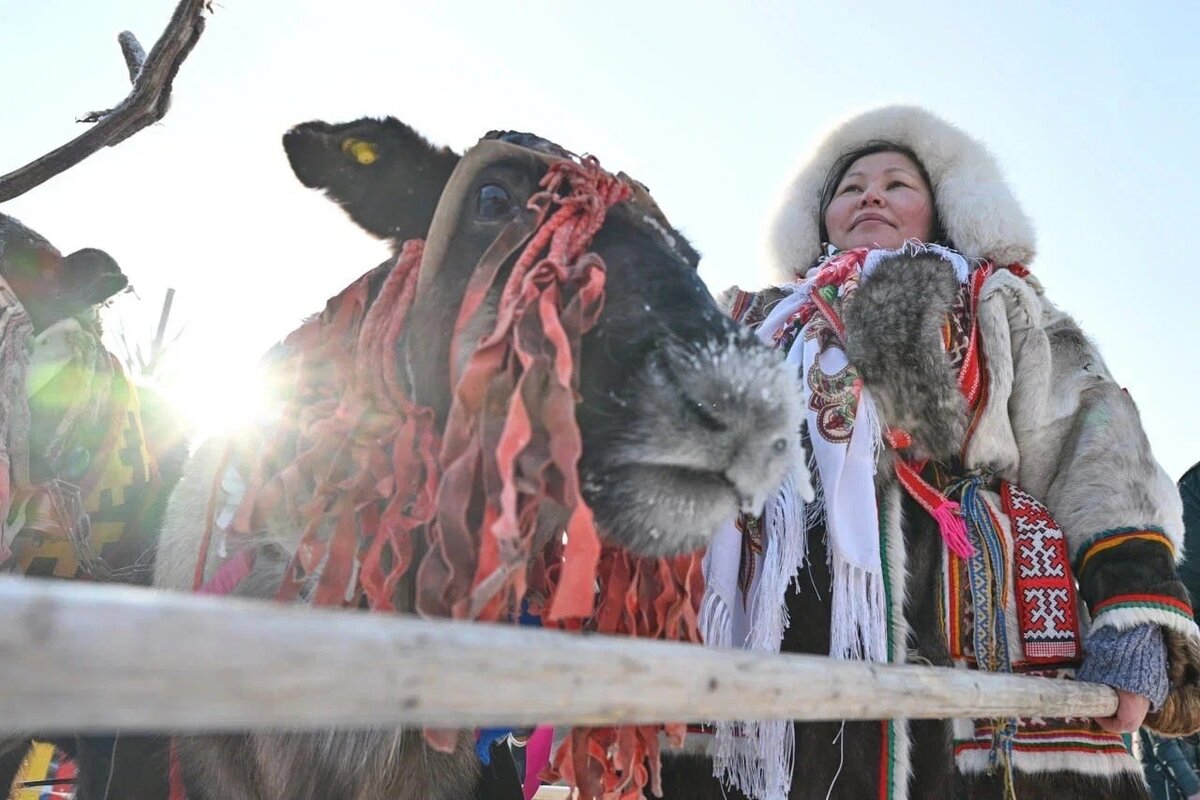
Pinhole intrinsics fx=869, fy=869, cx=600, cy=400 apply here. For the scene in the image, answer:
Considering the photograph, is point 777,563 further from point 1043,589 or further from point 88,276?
point 88,276

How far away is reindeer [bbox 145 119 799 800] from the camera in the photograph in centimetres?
149

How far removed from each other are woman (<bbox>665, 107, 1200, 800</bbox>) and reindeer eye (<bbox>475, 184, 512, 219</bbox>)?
1045mm

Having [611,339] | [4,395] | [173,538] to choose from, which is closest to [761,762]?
[611,339]

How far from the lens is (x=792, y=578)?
245 centimetres

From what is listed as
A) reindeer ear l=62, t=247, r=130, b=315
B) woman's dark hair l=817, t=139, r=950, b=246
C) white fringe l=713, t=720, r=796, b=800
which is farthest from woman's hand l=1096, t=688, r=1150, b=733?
reindeer ear l=62, t=247, r=130, b=315

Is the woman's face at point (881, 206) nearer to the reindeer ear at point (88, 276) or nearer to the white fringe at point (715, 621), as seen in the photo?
the white fringe at point (715, 621)

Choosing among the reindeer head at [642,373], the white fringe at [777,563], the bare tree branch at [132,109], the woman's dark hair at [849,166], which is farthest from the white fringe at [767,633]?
the bare tree branch at [132,109]

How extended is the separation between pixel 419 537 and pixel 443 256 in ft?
1.98

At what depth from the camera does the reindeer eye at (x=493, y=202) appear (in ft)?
6.38

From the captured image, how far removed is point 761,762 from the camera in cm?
221

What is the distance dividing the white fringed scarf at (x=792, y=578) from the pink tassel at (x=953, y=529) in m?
0.18

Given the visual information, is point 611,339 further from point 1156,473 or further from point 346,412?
point 1156,473

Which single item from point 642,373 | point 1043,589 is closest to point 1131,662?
point 1043,589

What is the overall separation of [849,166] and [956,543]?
67.8 inches
